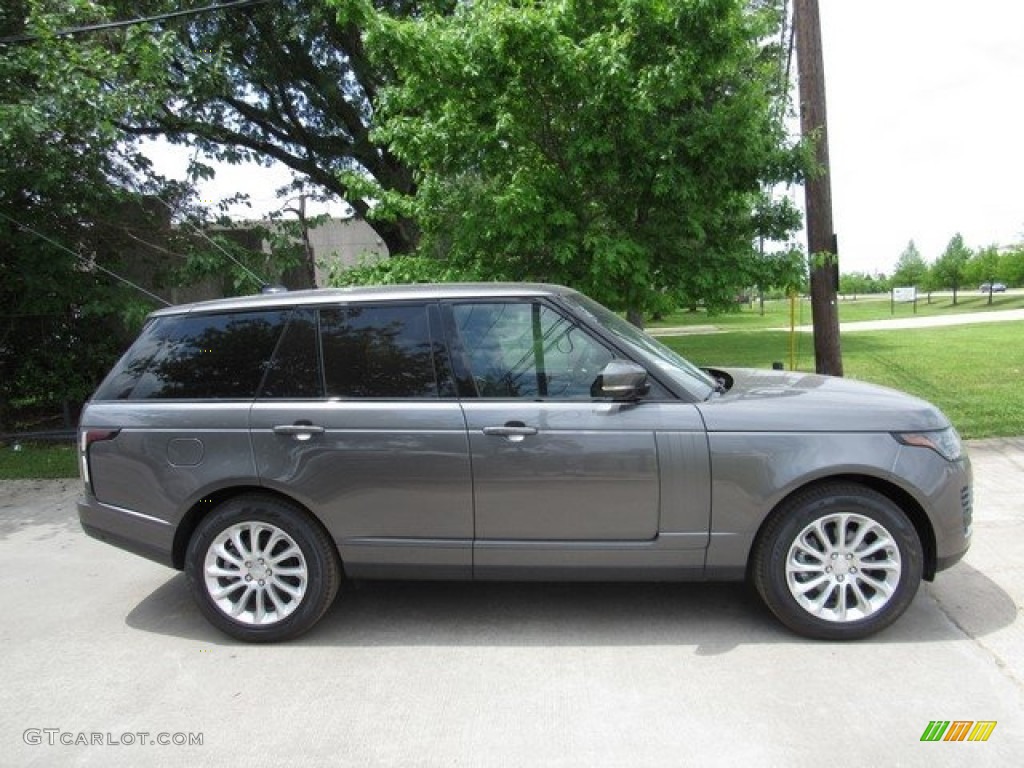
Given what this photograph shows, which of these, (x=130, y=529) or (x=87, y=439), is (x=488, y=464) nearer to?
(x=130, y=529)

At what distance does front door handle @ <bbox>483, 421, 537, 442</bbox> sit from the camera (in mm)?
3572

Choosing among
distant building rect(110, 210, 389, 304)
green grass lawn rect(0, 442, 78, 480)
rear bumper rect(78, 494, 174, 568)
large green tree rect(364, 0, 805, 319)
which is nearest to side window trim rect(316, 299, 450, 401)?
rear bumper rect(78, 494, 174, 568)

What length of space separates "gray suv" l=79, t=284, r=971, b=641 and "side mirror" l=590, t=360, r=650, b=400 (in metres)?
0.01

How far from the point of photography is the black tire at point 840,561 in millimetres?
3521

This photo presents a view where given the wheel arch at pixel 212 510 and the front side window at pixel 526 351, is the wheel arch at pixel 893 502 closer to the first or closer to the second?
the front side window at pixel 526 351

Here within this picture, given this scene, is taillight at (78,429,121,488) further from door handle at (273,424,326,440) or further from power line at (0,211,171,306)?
power line at (0,211,171,306)

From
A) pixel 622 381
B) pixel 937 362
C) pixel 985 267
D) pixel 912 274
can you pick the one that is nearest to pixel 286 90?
pixel 622 381

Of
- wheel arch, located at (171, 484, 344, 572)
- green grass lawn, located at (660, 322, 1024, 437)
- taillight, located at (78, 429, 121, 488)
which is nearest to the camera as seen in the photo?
wheel arch, located at (171, 484, 344, 572)

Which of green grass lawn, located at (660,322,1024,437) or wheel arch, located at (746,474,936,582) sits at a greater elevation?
wheel arch, located at (746,474,936,582)

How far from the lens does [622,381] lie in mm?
3445

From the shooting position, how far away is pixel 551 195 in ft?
20.6

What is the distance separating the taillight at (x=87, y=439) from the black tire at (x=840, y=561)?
11.2ft

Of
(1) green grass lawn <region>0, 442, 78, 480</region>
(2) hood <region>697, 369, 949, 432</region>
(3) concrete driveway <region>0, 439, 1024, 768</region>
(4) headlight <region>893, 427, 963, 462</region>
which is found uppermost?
(2) hood <region>697, 369, 949, 432</region>

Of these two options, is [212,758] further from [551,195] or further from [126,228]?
[126,228]
